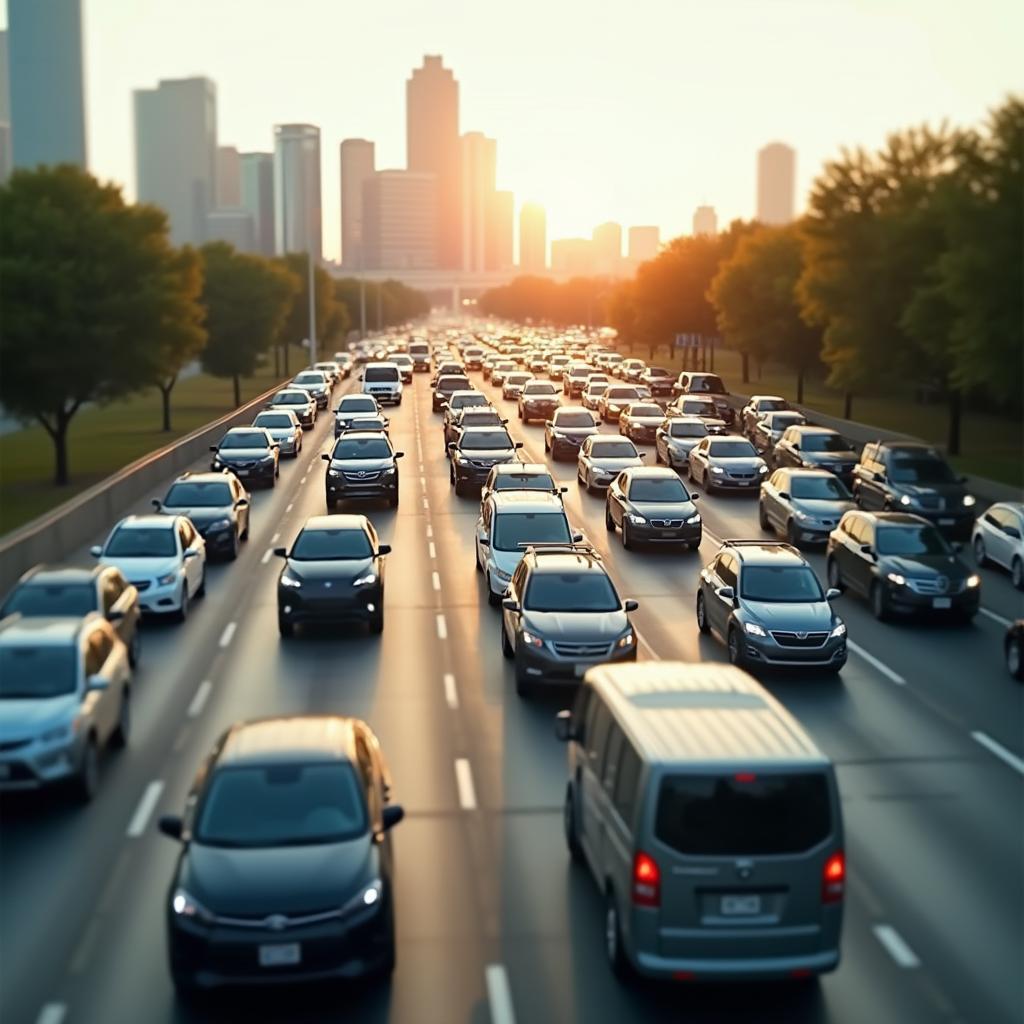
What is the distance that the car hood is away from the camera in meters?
10.2

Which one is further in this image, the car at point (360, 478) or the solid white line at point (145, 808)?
the car at point (360, 478)

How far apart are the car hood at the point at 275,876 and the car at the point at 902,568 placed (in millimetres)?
15451

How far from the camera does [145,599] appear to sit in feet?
77.9

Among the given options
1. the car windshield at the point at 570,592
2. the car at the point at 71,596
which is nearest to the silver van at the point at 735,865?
the car windshield at the point at 570,592

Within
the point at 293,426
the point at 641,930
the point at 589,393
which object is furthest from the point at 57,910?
the point at 589,393

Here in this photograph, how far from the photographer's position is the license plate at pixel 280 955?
10039 millimetres

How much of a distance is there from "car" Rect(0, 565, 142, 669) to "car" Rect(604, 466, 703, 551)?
44.2ft

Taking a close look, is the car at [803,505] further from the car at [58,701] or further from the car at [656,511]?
the car at [58,701]

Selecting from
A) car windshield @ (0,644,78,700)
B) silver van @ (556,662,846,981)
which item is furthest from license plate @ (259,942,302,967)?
car windshield @ (0,644,78,700)

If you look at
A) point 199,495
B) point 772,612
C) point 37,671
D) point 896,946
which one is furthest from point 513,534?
point 896,946

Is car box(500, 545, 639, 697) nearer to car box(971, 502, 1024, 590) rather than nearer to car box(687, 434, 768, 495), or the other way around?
car box(971, 502, 1024, 590)

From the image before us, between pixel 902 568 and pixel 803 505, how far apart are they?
7.45m

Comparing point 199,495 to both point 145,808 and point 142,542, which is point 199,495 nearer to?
point 142,542

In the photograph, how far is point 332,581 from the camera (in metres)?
23.0
